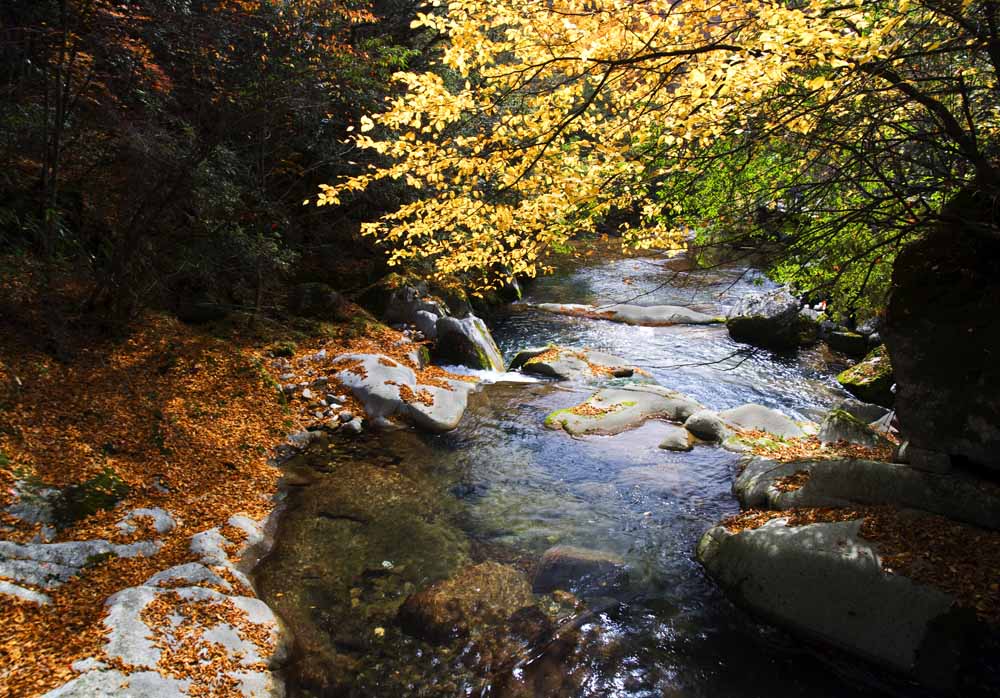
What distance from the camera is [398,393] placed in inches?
405

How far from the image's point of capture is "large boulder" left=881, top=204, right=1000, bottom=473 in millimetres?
5684

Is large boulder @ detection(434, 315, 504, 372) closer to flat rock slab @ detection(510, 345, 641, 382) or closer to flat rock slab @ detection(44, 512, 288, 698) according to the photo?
flat rock slab @ detection(510, 345, 641, 382)

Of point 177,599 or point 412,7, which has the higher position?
point 412,7

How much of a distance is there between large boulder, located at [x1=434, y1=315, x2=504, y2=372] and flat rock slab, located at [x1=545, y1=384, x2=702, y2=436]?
9.93ft

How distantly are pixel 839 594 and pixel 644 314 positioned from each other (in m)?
15.6

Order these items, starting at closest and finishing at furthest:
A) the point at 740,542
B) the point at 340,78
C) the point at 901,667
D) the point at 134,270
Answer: the point at 901,667 → the point at 740,542 → the point at 134,270 → the point at 340,78

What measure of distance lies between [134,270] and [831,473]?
1023cm

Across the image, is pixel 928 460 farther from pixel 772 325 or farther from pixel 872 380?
pixel 772 325

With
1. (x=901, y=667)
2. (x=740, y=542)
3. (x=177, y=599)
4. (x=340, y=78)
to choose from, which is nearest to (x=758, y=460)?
(x=740, y=542)

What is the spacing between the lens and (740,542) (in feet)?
20.2

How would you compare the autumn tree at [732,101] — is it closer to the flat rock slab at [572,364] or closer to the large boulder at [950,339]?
the large boulder at [950,339]

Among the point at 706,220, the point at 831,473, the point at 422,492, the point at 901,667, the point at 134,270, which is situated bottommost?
the point at 422,492

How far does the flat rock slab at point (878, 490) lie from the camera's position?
5641 mm

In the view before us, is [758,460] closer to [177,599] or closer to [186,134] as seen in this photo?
[177,599]
